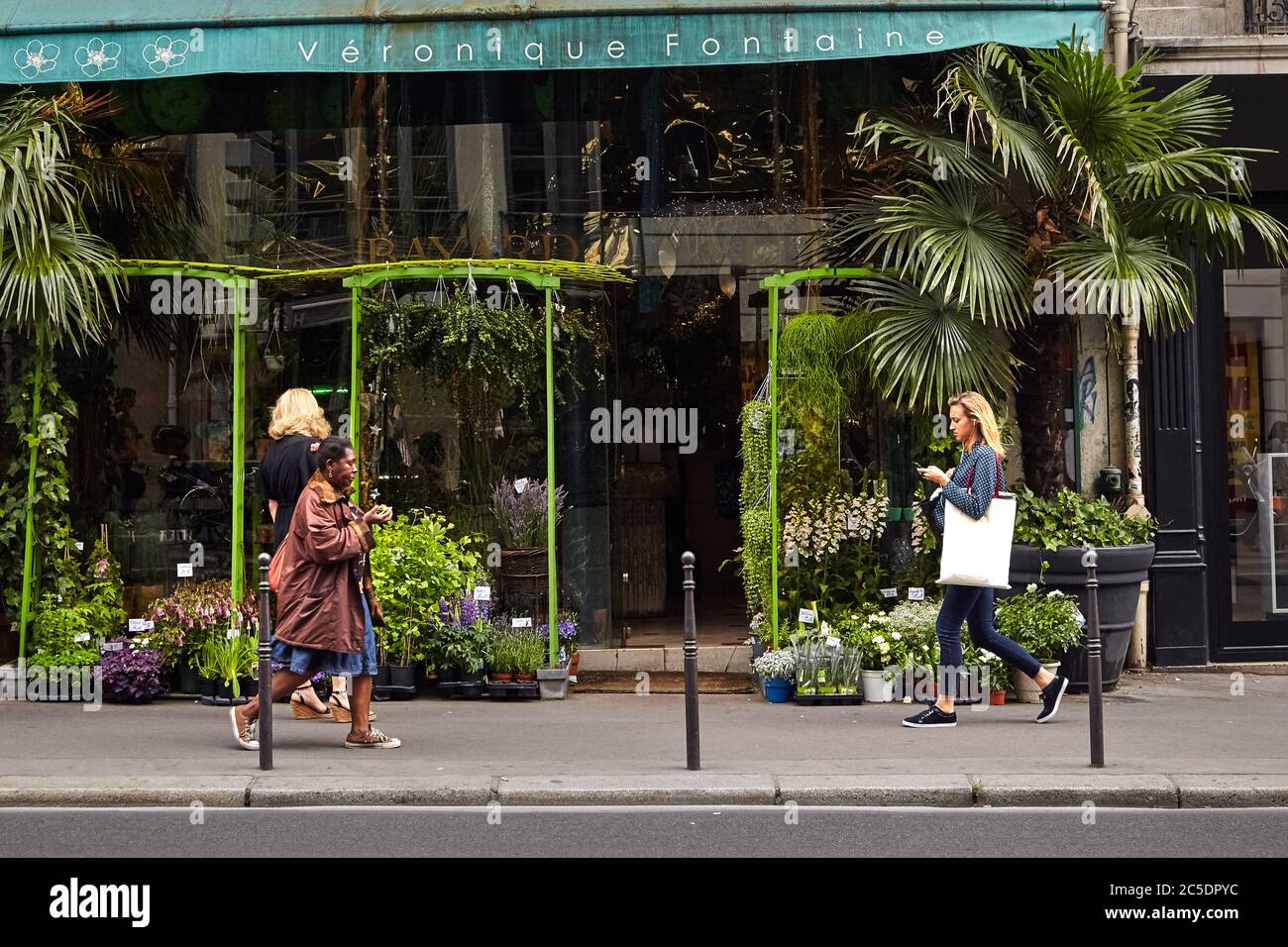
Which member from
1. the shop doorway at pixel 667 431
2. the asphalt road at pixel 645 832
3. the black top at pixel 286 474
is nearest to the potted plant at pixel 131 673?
the black top at pixel 286 474

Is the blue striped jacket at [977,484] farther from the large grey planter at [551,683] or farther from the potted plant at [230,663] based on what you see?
the potted plant at [230,663]

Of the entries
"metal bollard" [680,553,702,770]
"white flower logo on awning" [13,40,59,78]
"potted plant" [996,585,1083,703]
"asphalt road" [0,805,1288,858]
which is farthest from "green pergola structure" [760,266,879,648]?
"white flower logo on awning" [13,40,59,78]

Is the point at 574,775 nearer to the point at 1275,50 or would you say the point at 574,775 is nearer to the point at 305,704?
the point at 305,704

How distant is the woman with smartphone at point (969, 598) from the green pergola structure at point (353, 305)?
289cm

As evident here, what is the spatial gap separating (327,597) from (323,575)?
136 millimetres

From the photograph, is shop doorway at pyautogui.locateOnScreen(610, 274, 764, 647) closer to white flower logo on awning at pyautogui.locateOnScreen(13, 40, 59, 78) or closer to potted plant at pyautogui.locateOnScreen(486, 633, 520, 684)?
potted plant at pyautogui.locateOnScreen(486, 633, 520, 684)

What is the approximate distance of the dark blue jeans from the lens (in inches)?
392

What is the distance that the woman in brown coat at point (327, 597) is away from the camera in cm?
907

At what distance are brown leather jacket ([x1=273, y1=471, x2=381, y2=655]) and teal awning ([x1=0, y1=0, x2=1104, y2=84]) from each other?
3742mm

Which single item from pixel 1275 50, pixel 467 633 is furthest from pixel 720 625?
pixel 1275 50

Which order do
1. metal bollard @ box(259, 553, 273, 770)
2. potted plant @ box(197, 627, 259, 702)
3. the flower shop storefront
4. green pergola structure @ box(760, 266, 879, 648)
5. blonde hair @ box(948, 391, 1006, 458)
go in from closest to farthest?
metal bollard @ box(259, 553, 273, 770) < blonde hair @ box(948, 391, 1006, 458) < potted plant @ box(197, 627, 259, 702) < the flower shop storefront < green pergola structure @ box(760, 266, 879, 648)

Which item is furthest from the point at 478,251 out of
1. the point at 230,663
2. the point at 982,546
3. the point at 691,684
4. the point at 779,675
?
the point at 691,684

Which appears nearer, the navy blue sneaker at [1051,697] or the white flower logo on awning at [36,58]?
the navy blue sneaker at [1051,697]

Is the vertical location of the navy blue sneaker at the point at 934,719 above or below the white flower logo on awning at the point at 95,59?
below
